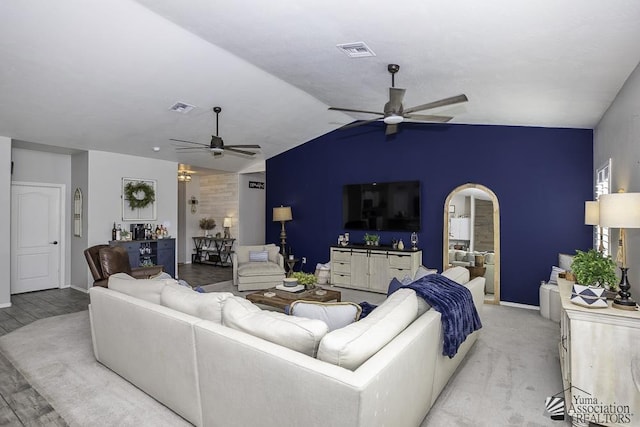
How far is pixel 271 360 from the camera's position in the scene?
177 cm

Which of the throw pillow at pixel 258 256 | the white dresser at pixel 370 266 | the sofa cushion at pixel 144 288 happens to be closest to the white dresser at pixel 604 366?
the sofa cushion at pixel 144 288

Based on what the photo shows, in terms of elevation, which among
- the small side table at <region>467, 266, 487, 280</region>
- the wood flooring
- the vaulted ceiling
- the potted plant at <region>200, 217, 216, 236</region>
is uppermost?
the vaulted ceiling

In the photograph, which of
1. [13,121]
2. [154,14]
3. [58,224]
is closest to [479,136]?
[154,14]

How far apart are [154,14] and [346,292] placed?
4.96 metres

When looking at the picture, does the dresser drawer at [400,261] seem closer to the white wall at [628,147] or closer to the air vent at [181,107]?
the white wall at [628,147]

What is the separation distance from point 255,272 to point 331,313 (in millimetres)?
4029

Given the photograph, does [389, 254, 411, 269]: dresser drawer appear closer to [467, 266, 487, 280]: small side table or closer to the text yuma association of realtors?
[467, 266, 487, 280]: small side table

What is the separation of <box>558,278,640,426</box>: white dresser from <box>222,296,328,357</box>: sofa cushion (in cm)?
176

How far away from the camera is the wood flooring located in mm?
2471

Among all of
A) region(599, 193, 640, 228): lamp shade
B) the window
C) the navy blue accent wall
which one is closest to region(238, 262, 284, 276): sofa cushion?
the navy blue accent wall

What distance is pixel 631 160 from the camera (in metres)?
3.05

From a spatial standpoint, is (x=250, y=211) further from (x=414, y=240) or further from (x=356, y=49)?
(x=356, y=49)

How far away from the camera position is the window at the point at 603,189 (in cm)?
397

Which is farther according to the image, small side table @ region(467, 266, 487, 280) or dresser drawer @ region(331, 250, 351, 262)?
dresser drawer @ region(331, 250, 351, 262)
